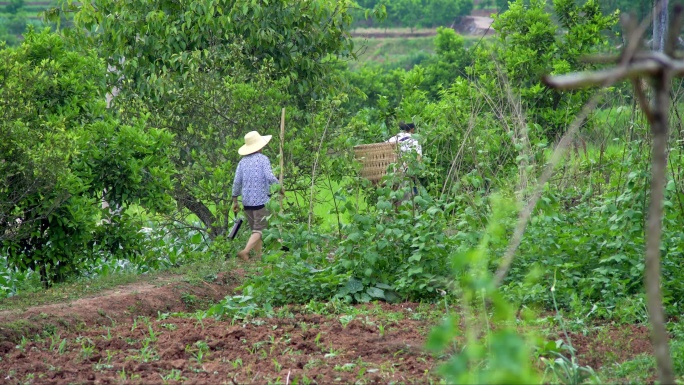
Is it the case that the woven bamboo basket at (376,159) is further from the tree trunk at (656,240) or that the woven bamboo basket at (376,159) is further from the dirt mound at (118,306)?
the tree trunk at (656,240)

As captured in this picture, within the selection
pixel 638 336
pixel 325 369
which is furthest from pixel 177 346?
pixel 638 336

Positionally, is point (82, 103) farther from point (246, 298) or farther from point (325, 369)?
point (325, 369)

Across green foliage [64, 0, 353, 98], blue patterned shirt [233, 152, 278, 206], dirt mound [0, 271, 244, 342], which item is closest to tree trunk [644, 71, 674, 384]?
dirt mound [0, 271, 244, 342]

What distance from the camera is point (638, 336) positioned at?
4.58m

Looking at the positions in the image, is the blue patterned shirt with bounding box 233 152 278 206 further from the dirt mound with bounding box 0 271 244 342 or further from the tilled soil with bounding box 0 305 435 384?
the tilled soil with bounding box 0 305 435 384

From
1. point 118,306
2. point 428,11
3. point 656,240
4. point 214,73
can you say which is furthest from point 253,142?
A: point 428,11

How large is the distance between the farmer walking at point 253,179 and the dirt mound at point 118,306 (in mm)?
1238

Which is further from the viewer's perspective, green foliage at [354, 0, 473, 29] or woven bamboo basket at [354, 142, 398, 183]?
green foliage at [354, 0, 473, 29]

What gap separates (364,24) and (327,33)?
46.9m

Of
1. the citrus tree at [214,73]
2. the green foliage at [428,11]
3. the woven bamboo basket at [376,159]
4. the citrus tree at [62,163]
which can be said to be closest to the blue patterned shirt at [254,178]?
the citrus tree at [214,73]

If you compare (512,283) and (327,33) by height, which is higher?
(327,33)

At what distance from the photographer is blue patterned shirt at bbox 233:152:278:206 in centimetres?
853

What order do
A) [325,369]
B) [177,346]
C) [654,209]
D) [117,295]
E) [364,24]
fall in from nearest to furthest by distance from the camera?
[654,209]
[325,369]
[177,346]
[117,295]
[364,24]

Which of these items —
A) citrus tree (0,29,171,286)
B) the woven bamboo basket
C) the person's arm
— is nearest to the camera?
citrus tree (0,29,171,286)
